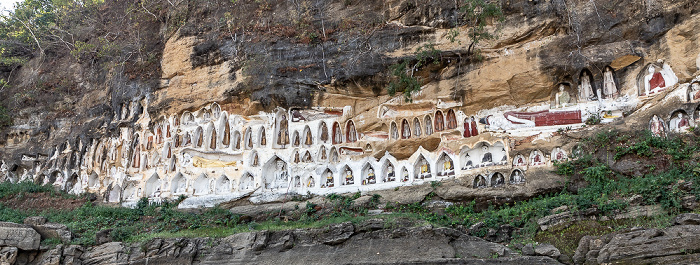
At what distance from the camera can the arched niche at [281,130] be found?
21.7 metres

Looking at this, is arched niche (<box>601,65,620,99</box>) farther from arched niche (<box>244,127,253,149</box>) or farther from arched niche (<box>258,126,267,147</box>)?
arched niche (<box>244,127,253,149</box>)

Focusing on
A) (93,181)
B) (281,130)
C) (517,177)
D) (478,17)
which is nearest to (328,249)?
(517,177)

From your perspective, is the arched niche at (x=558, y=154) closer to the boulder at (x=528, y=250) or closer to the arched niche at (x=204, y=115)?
the boulder at (x=528, y=250)

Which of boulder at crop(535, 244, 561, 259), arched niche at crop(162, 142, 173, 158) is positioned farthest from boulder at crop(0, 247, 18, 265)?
boulder at crop(535, 244, 561, 259)

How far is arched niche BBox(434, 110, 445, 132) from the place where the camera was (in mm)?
19750

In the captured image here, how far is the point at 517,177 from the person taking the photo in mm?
17172

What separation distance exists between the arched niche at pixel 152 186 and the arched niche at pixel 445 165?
12.0 meters

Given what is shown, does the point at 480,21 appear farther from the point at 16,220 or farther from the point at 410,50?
the point at 16,220

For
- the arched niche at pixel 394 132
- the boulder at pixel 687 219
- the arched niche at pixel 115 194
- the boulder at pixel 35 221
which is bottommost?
the boulder at pixel 35 221

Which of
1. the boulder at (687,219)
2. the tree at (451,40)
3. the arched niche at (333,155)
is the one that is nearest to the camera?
the boulder at (687,219)

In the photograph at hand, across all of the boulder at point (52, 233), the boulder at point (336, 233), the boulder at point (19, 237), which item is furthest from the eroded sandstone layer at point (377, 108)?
the boulder at point (19, 237)

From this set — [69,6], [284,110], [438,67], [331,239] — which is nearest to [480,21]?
[438,67]

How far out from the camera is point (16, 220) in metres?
19.4

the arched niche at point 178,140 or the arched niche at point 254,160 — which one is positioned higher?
the arched niche at point 178,140
